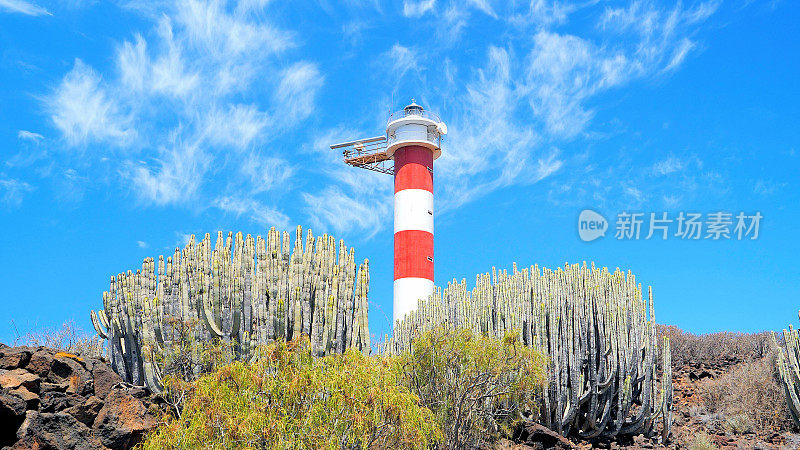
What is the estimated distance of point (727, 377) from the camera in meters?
15.5

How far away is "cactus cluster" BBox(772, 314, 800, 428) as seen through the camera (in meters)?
13.4

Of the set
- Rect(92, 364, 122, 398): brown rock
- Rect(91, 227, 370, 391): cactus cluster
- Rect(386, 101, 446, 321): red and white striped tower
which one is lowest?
Rect(92, 364, 122, 398): brown rock

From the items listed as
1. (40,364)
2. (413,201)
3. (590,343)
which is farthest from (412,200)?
(40,364)

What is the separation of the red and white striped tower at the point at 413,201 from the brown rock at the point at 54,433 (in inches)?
421

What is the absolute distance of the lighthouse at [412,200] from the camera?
19797 mm

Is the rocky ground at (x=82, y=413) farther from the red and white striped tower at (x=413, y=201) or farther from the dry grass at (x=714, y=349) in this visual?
the red and white striped tower at (x=413, y=201)

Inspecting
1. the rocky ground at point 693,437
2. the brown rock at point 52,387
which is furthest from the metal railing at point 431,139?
the brown rock at point 52,387

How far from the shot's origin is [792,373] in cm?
1388

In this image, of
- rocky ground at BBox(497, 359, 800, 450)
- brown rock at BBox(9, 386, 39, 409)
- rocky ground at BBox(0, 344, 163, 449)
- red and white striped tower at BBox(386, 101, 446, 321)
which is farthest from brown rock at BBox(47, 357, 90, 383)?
red and white striped tower at BBox(386, 101, 446, 321)

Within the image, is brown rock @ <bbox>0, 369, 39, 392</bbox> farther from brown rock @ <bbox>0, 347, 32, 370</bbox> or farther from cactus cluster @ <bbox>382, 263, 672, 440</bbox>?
cactus cluster @ <bbox>382, 263, 672, 440</bbox>

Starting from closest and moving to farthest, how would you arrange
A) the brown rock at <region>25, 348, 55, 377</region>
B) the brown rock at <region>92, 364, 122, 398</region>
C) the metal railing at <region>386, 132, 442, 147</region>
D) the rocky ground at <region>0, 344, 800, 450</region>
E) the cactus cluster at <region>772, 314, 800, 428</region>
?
the rocky ground at <region>0, 344, 800, 450</region>, the brown rock at <region>25, 348, 55, 377</region>, the brown rock at <region>92, 364, 122, 398</region>, the cactus cluster at <region>772, 314, 800, 428</region>, the metal railing at <region>386, 132, 442, 147</region>

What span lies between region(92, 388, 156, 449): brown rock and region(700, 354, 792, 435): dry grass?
11159 millimetres

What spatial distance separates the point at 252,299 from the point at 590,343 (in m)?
6.55

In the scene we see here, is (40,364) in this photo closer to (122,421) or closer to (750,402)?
(122,421)
